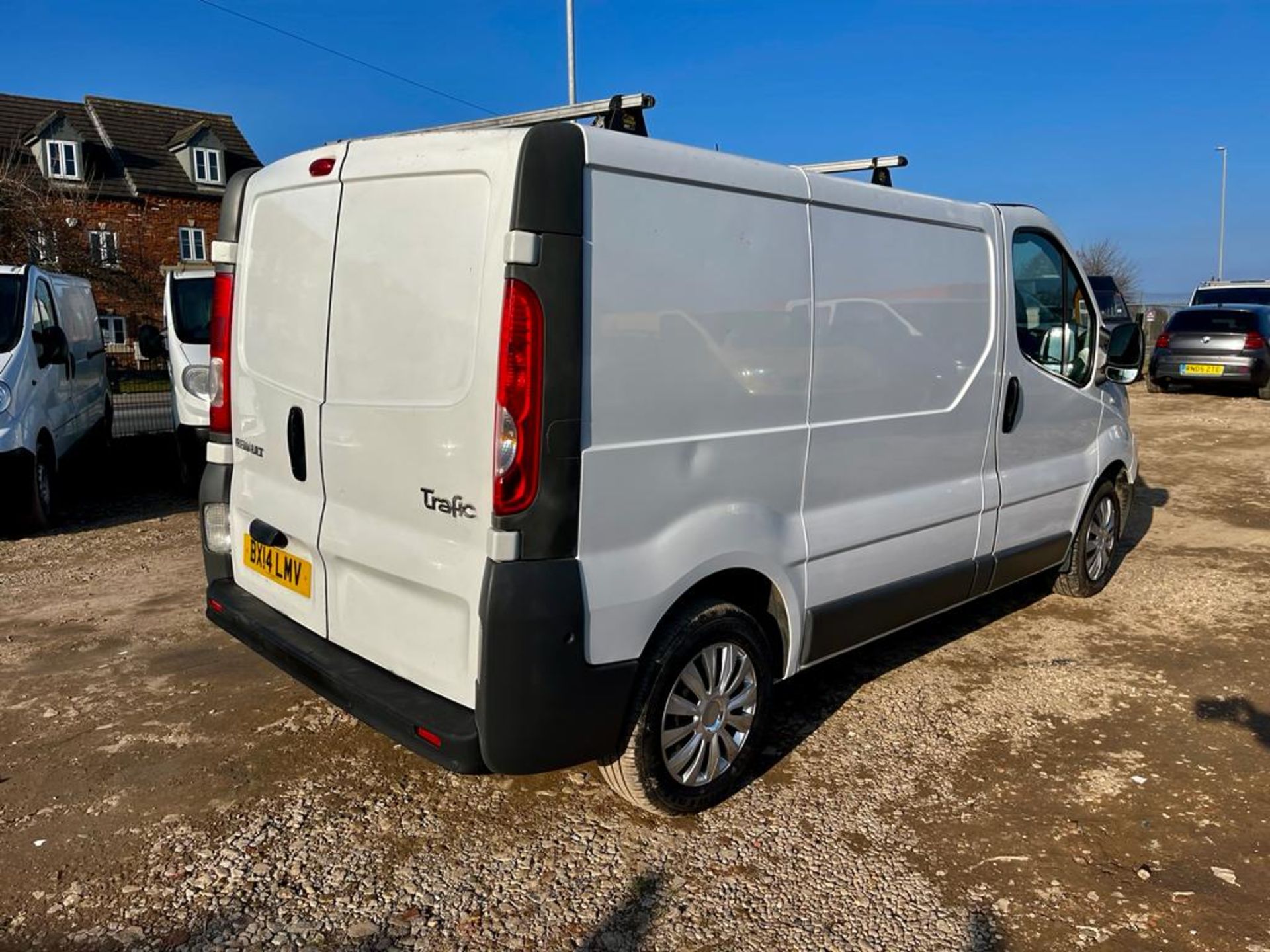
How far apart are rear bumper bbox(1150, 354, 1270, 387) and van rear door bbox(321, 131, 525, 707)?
16333 mm

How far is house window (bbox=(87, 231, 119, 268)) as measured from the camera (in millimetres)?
27688

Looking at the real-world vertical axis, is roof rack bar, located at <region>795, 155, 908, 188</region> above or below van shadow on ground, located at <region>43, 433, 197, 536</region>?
above

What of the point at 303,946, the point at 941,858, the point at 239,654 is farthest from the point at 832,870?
the point at 239,654

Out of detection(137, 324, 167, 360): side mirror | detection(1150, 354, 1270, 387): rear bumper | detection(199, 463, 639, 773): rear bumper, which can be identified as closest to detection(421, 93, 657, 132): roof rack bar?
detection(199, 463, 639, 773): rear bumper

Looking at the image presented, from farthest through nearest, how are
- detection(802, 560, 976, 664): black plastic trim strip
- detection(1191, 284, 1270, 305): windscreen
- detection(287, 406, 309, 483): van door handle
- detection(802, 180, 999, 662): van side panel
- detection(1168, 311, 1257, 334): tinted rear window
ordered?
1. detection(1191, 284, 1270, 305): windscreen
2. detection(1168, 311, 1257, 334): tinted rear window
3. detection(802, 560, 976, 664): black plastic trim strip
4. detection(802, 180, 999, 662): van side panel
5. detection(287, 406, 309, 483): van door handle

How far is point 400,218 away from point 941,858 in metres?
2.65

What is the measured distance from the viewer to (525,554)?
2.70 metres

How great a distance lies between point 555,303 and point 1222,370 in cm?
1634

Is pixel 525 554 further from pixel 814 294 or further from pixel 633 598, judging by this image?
Answer: pixel 814 294

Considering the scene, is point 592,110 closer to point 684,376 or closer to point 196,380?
point 684,376

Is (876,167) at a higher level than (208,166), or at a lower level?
lower

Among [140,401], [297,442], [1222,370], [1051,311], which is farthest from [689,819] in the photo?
[1222,370]

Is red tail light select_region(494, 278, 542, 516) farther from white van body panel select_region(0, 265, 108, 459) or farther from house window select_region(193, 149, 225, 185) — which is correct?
house window select_region(193, 149, 225, 185)

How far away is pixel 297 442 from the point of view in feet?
11.2
